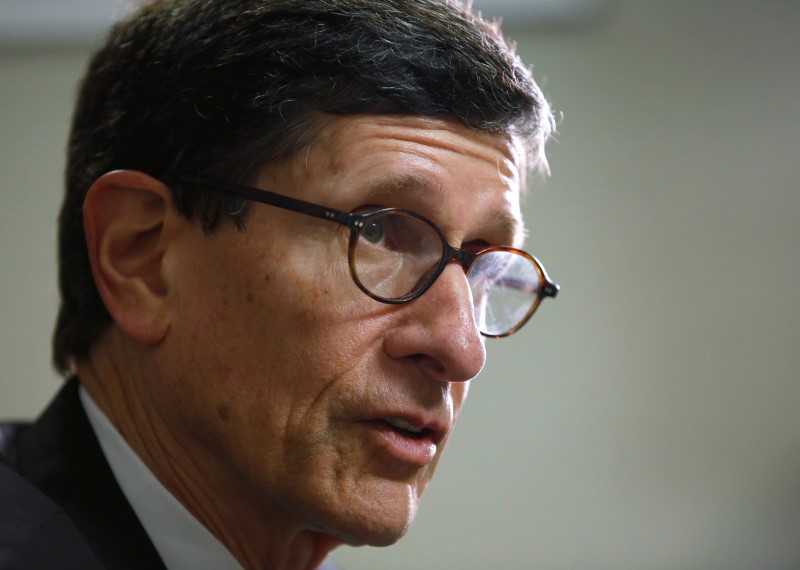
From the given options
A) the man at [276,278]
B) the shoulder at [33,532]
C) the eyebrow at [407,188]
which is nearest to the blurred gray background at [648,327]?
the man at [276,278]

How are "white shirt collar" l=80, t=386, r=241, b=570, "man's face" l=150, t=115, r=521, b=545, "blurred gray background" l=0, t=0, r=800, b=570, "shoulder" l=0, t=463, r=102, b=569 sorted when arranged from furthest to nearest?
"blurred gray background" l=0, t=0, r=800, b=570, "white shirt collar" l=80, t=386, r=241, b=570, "man's face" l=150, t=115, r=521, b=545, "shoulder" l=0, t=463, r=102, b=569

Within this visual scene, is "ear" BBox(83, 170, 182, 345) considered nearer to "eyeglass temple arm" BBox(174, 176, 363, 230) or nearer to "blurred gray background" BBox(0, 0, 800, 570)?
A: "eyeglass temple arm" BBox(174, 176, 363, 230)

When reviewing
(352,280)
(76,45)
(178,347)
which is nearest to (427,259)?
(352,280)

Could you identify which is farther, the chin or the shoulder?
the chin

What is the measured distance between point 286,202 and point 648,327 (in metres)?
1.94

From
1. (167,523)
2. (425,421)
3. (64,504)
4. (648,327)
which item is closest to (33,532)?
(64,504)

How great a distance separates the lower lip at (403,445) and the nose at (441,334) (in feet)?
0.32

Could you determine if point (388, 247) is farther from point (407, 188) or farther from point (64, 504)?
point (64, 504)

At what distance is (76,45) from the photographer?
2984 millimetres

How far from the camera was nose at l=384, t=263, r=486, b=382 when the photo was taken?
1.14 meters

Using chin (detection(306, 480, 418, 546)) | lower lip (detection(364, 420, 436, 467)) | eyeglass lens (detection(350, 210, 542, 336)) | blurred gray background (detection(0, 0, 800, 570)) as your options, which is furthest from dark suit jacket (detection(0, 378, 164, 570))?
blurred gray background (detection(0, 0, 800, 570))

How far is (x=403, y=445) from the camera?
3.84 ft

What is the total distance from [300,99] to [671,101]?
1.99 meters

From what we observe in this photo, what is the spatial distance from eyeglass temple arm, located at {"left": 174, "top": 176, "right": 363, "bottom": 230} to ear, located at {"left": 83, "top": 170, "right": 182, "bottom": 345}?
10 centimetres
